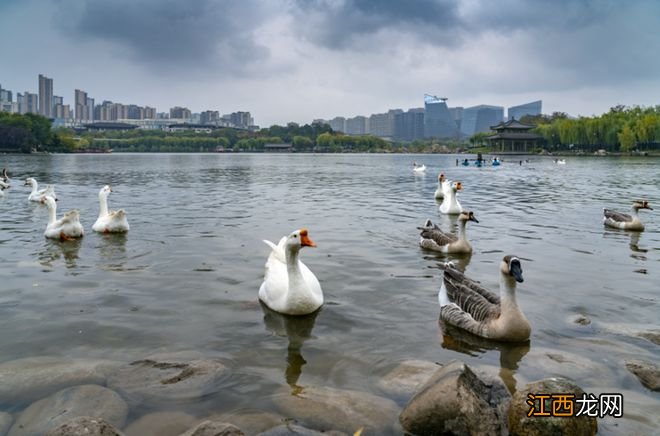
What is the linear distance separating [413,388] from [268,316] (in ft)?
9.59

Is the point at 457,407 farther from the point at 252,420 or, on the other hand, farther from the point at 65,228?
the point at 65,228

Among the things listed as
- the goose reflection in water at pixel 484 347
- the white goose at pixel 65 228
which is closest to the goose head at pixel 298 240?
the goose reflection in water at pixel 484 347

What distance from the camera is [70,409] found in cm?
502

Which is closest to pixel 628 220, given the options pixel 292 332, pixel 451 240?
pixel 451 240

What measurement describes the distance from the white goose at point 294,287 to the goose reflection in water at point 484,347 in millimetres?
1915

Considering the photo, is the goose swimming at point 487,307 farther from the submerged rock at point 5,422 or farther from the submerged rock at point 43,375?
the submerged rock at point 5,422

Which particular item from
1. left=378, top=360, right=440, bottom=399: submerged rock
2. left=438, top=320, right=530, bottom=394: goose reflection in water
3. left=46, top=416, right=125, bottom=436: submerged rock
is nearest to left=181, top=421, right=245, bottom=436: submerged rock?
left=46, top=416, right=125, bottom=436: submerged rock

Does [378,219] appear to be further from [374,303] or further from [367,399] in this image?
[367,399]

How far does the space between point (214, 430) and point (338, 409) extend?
1.25 m

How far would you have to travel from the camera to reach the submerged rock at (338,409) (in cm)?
489

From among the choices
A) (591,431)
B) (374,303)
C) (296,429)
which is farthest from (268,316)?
(591,431)

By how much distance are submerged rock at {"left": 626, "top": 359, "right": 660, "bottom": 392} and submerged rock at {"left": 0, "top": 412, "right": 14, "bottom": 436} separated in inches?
246

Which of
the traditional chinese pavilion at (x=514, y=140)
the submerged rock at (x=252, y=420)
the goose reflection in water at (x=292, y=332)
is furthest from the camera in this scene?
the traditional chinese pavilion at (x=514, y=140)

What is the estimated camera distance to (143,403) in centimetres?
527
